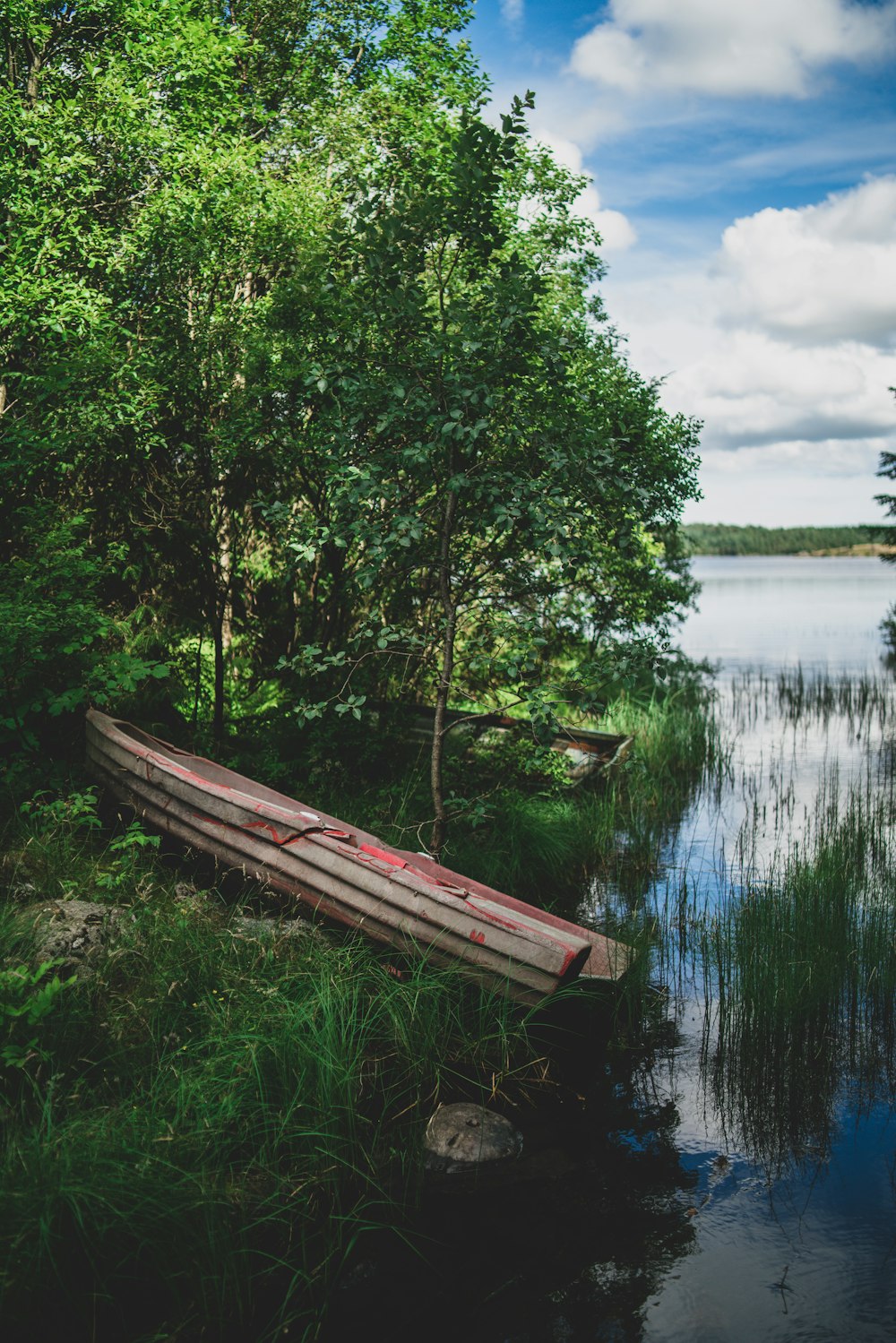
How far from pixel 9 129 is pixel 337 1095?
7044mm

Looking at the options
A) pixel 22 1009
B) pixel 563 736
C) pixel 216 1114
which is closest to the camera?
pixel 22 1009

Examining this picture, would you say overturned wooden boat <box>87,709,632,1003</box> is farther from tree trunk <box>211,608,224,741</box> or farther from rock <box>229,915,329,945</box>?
tree trunk <box>211,608,224,741</box>

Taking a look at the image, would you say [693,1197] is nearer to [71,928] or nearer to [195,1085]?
[195,1085]

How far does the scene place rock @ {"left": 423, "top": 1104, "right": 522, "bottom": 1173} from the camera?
13.3ft

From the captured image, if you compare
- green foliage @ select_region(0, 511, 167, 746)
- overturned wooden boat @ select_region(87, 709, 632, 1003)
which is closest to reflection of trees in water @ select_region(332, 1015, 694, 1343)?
overturned wooden boat @ select_region(87, 709, 632, 1003)

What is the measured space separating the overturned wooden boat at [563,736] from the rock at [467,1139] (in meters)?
4.42

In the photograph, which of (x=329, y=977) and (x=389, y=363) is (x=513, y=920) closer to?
(x=329, y=977)

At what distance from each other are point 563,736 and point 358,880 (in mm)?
5386

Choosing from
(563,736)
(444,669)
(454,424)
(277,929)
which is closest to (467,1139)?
(277,929)

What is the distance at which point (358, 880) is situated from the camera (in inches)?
195

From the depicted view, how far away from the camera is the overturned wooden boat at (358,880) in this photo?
4.59m

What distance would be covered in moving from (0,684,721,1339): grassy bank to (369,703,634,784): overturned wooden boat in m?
2.94

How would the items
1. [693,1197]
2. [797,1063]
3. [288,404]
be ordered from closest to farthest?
[693,1197], [797,1063], [288,404]

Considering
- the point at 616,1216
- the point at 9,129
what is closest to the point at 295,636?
the point at 9,129
